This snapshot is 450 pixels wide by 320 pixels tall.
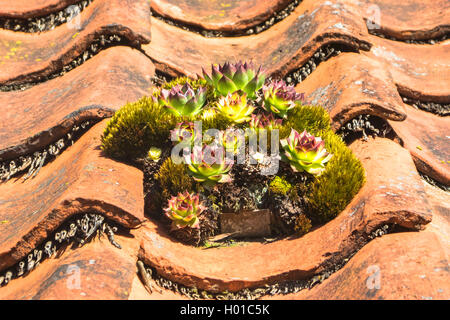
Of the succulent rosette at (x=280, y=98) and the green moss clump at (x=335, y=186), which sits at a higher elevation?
the succulent rosette at (x=280, y=98)

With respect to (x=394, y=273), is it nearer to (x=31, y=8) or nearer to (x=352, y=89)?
(x=352, y=89)

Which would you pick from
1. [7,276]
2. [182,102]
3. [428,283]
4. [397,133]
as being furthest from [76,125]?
[428,283]

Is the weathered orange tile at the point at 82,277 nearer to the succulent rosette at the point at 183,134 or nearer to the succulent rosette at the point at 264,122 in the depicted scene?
the succulent rosette at the point at 183,134

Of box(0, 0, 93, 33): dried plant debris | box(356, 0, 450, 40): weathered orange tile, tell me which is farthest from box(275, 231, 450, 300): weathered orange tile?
box(0, 0, 93, 33): dried plant debris

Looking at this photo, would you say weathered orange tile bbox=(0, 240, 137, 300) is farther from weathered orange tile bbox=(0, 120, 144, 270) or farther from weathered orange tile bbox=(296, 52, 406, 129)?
weathered orange tile bbox=(296, 52, 406, 129)

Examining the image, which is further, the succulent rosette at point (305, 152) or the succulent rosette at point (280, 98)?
the succulent rosette at point (280, 98)

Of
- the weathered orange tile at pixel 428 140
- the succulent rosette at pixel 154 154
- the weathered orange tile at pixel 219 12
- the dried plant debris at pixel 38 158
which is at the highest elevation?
the weathered orange tile at pixel 219 12

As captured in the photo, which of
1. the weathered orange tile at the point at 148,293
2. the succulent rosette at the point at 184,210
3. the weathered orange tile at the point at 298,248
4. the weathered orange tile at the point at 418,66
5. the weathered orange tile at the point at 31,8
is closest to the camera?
the weathered orange tile at the point at 148,293

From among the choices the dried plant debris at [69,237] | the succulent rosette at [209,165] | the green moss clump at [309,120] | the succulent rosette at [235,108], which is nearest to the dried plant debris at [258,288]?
the dried plant debris at [69,237]
